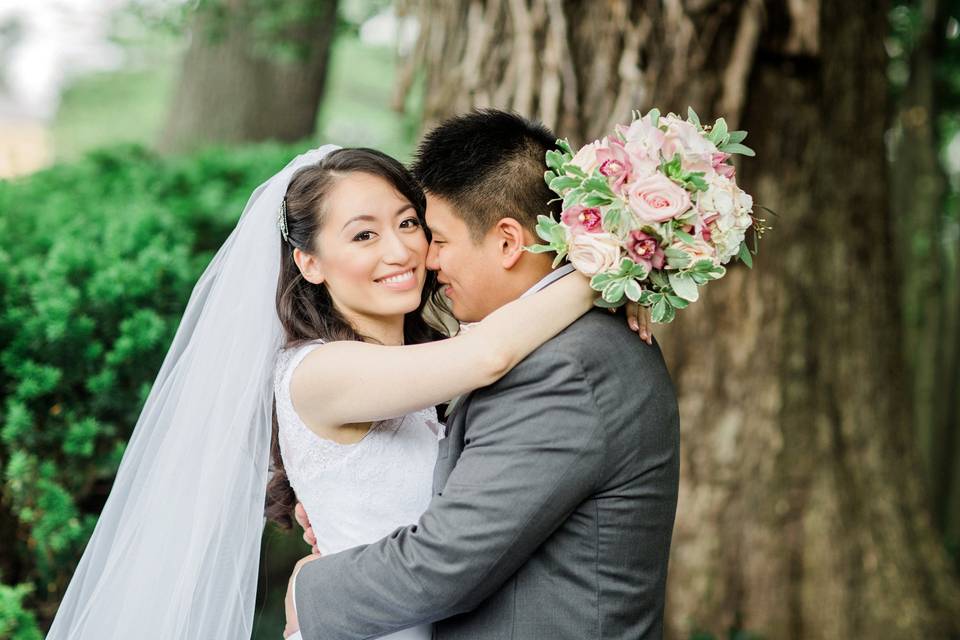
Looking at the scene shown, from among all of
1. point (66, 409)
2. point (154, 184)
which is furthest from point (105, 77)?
point (66, 409)

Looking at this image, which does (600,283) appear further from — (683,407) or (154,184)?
(154,184)

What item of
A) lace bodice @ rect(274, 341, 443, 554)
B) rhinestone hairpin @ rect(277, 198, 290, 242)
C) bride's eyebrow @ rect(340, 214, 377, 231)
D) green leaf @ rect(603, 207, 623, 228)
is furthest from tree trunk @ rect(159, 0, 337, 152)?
green leaf @ rect(603, 207, 623, 228)

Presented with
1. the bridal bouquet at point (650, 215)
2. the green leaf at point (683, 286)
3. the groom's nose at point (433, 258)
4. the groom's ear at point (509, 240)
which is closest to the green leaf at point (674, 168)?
the bridal bouquet at point (650, 215)

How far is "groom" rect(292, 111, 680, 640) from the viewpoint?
232 cm

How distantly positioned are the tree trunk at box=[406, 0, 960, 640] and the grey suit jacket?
232cm

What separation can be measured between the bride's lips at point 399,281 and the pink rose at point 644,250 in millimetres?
744

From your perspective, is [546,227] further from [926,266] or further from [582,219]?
[926,266]

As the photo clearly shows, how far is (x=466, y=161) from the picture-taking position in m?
2.70

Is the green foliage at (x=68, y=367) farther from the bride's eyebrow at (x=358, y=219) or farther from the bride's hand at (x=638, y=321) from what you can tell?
the bride's hand at (x=638, y=321)

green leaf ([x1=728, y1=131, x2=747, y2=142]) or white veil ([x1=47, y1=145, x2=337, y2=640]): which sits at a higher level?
green leaf ([x1=728, y1=131, x2=747, y2=142])

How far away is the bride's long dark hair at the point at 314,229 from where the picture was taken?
2898mm

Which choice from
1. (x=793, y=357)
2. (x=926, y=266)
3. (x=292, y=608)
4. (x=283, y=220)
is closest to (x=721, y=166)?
(x=283, y=220)

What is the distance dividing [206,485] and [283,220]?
2.74ft

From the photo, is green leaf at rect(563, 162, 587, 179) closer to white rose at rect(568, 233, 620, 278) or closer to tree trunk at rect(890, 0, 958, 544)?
white rose at rect(568, 233, 620, 278)
